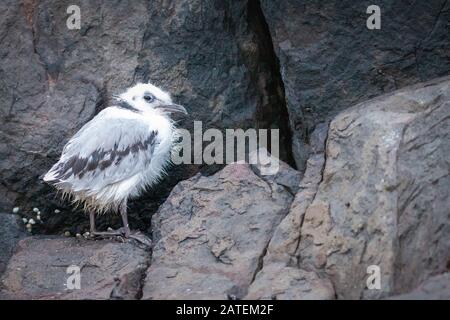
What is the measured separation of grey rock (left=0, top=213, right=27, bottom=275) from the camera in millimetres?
7743

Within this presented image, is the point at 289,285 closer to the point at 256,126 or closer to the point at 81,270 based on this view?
the point at 81,270

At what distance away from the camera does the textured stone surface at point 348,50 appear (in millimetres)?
7801

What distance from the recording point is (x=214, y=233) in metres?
7.03

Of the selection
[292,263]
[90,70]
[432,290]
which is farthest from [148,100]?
[432,290]

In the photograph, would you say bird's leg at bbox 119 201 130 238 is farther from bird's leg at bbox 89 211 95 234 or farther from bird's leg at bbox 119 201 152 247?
bird's leg at bbox 89 211 95 234

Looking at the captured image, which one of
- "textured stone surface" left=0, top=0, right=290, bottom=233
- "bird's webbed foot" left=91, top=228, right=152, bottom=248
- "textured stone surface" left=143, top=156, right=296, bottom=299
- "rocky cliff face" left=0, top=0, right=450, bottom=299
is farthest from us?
"textured stone surface" left=0, top=0, right=290, bottom=233

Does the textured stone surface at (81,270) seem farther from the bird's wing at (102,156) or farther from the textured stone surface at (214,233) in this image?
the bird's wing at (102,156)

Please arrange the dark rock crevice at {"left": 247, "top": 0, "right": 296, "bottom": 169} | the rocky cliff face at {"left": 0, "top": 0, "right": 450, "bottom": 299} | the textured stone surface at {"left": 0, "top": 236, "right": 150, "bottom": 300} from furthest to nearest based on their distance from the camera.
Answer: the dark rock crevice at {"left": 247, "top": 0, "right": 296, "bottom": 169}, the textured stone surface at {"left": 0, "top": 236, "right": 150, "bottom": 300}, the rocky cliff face at {"left": 0, "top": 0, "right": 450, "bottom": 299}

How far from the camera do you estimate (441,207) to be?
6273 millimetres

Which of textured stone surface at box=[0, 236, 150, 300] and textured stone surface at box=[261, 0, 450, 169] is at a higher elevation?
textured stone surface at box=[261, 0, 450, 169]

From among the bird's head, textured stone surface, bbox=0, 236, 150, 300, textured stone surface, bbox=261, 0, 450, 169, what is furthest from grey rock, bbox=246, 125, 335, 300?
the bird's head

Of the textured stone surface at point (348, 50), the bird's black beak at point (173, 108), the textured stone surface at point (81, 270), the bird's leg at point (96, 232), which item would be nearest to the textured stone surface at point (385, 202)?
the textured stone surface at point (348, 50)

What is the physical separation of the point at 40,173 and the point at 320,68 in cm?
302

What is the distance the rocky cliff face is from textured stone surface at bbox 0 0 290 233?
0.01 meters
